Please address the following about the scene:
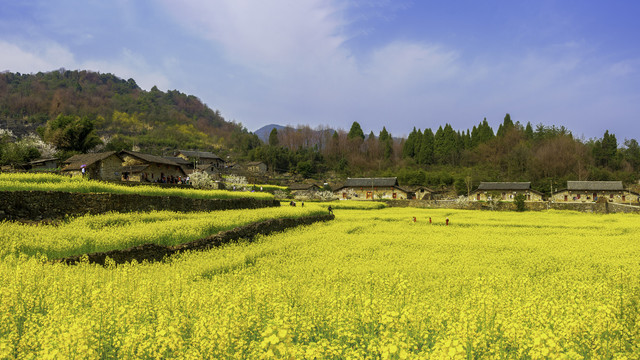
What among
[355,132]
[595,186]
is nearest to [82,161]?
[595,186]

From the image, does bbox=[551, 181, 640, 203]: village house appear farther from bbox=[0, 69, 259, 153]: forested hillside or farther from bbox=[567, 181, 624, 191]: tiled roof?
bbox=[0, 69, 259, 153]: forested hillside

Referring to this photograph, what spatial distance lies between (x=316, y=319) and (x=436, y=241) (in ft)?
54.4

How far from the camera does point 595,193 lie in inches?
2692

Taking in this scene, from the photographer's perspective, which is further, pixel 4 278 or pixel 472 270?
pixel 472 270

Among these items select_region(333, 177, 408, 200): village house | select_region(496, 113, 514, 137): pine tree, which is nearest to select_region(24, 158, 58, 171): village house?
select_region(333, 177, 408, 200): village house

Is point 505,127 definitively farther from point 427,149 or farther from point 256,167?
point 256,167

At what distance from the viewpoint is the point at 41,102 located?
126812 millimetres

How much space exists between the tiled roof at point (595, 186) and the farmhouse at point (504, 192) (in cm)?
621

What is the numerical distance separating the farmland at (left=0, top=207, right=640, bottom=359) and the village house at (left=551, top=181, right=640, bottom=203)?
5824 cm

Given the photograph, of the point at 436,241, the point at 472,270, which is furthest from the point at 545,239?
the point at 472,270

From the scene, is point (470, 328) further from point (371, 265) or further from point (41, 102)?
point (41, 102)

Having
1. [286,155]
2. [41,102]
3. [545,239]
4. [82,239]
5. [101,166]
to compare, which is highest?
[41,102]

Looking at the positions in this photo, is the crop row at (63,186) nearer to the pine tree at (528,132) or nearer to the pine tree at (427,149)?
the pine tree at (427,149)

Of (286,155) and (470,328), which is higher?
(286,155)
